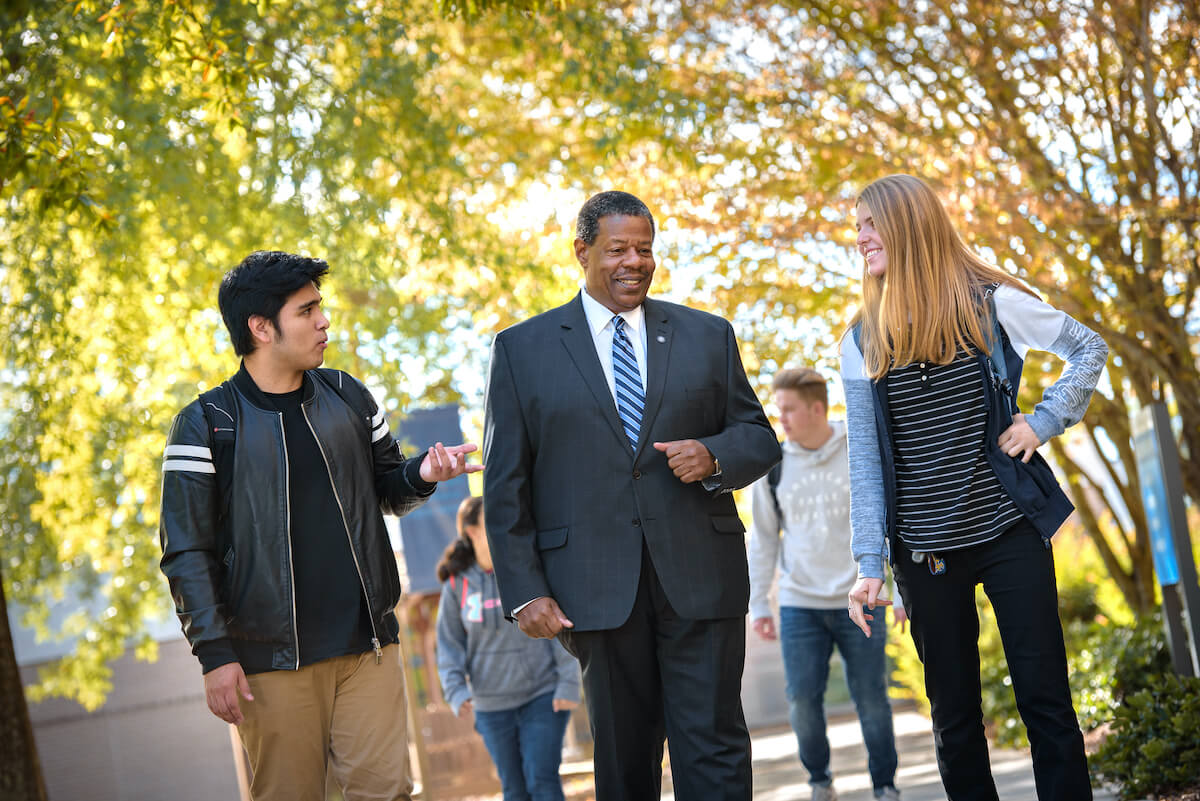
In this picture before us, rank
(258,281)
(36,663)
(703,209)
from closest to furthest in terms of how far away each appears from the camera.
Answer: (258,281), (703,209), (36,663)

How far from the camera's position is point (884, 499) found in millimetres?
4352

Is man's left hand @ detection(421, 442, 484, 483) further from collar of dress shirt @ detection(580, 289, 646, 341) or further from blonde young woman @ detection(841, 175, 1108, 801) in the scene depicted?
blonde young woman @ detection(841, 175, 1108, 801)

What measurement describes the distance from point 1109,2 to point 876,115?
1928mm

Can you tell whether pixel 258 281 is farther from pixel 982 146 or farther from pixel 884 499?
pixel 982 146

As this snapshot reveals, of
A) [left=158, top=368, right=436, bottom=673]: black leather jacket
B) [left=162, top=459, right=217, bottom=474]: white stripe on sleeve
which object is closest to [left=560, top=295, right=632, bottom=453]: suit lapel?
[left=158, top=368, right=436, bottom=673]: black leather jacket

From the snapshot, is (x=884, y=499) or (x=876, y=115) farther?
(x=876, y=115)

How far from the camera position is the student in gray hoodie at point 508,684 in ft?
22.6

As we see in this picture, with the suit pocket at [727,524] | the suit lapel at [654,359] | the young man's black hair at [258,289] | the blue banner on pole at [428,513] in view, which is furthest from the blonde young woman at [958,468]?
the blue banner on pole at [428,513]

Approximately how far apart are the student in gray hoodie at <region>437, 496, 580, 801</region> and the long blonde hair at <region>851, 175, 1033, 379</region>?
10.6 feet

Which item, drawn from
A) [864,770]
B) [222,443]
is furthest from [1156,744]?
[864,770]

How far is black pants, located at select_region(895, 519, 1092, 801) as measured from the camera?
3928 millimetres

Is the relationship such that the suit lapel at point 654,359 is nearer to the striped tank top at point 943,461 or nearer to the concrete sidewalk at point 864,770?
the striped tank top at point 943,461

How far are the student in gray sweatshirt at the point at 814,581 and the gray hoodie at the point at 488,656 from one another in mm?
1256

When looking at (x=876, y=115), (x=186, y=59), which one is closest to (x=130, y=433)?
(x=186, y=59)
